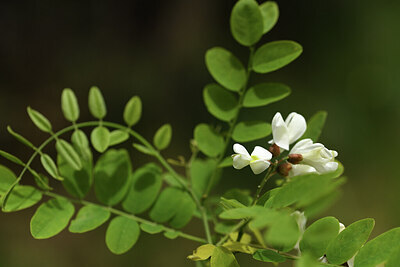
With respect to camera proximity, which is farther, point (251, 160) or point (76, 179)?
point (76, 179)

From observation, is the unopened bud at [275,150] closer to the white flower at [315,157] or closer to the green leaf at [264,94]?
the white flower at [315,157]

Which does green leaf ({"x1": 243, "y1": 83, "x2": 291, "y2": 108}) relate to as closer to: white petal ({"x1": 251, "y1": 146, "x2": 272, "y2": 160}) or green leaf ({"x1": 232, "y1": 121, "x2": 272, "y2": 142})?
green leaf ({"x1": 232, "y1": 121, "x2": 272, "y2": 142})

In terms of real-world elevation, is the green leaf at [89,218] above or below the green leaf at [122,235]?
above

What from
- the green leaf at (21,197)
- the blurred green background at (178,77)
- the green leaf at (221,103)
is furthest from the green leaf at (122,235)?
the blurred green background at (178,77)

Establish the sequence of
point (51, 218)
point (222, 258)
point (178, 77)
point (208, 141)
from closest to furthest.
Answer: point (222, 258) → point (51, 218) → point (208, 141) → point (178, 77)

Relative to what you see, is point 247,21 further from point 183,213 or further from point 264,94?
point 183,213

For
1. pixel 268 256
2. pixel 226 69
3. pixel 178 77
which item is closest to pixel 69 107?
pixel 226 69

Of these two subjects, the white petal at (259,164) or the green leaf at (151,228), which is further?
the green leaf at (151,228)

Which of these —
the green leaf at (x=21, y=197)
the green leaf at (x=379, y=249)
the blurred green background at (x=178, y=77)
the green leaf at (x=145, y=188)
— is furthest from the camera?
the blurred green background at (x=178, y=77)
